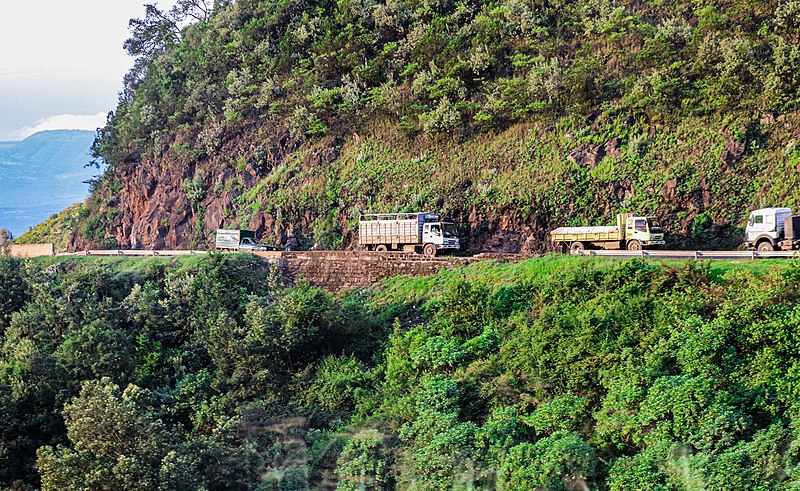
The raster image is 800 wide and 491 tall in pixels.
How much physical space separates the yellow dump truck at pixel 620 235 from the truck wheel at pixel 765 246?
339 centimetres

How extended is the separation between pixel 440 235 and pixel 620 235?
7.20 metres

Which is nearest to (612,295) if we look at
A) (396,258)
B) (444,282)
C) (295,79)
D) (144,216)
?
(444,282)

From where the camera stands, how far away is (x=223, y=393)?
23516 mm

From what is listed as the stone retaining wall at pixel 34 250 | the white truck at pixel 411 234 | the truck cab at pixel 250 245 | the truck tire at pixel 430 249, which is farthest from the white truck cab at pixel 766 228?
the stone retaining wall at pixel 34 250

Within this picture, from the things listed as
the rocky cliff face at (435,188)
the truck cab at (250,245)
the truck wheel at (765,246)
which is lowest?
the truck wheel at (765,246)

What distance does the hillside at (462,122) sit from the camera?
29.7 metres

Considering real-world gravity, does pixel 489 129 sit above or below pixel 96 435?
above

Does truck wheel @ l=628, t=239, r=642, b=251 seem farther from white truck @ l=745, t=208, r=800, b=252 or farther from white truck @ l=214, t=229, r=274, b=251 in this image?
white truck @ l=214, t=229, r=274, b=251

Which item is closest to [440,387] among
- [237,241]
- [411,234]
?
[411,234]

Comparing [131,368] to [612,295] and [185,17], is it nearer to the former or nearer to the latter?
[612,295]

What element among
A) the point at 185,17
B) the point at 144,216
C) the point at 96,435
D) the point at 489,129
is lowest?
the point at 96,435

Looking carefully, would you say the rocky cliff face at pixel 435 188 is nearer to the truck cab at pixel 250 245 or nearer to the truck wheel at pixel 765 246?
the truck wheel at pixel 765 246

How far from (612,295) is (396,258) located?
961 cm

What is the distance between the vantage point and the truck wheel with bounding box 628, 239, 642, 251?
89.9 ft
